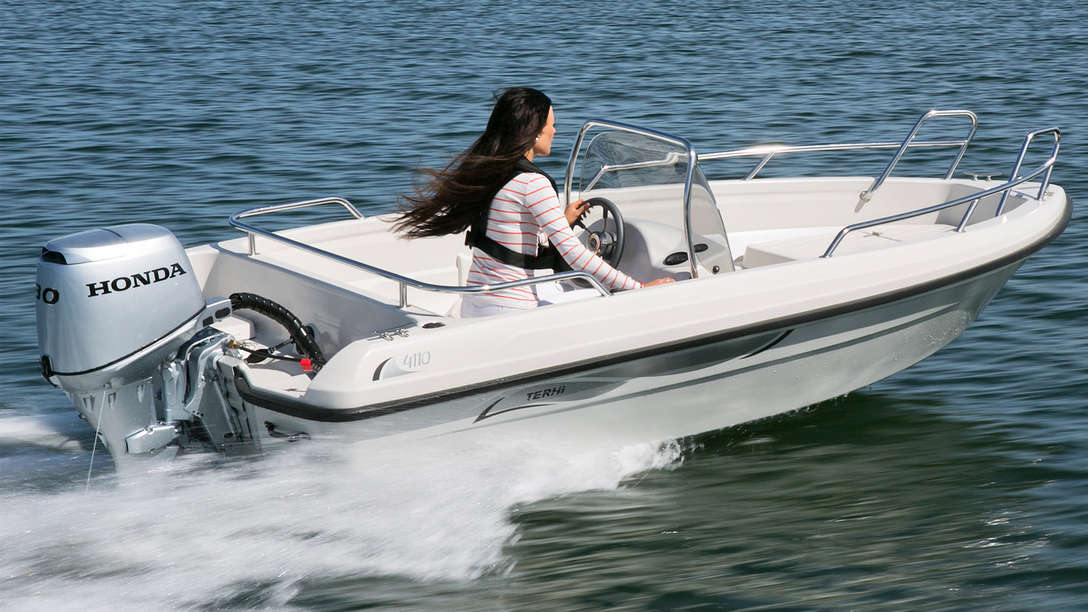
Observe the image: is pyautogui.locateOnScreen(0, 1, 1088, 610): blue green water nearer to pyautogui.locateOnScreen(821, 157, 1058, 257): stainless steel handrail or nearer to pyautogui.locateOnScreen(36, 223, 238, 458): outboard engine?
pyautogui.locateOnScreen(36, 223, 238, 458): outboard engine

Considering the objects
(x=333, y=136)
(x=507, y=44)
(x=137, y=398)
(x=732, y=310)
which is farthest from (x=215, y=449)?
(x=507, y=44)

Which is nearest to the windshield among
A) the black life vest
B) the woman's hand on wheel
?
the woman's hand on wheel

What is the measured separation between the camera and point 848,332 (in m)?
4.71

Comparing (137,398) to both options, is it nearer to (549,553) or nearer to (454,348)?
(454,348)

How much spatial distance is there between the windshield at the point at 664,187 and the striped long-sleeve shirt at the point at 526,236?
1.67 feet

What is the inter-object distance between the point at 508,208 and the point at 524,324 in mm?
387

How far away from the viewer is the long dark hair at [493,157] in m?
4.04

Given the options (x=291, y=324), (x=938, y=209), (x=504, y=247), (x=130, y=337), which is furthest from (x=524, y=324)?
(x=938, y=209)

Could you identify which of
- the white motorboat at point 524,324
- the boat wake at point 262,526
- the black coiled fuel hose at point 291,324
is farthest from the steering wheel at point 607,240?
the black coiled fuel hose at point 291,324

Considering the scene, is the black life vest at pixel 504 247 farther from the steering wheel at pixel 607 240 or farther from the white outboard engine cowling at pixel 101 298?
the white outboard engine cowling at pixel 101 298

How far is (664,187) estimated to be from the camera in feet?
15.5

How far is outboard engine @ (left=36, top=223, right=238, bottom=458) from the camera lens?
3660 millimetres

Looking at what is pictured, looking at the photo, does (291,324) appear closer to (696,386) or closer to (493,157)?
(493,157)

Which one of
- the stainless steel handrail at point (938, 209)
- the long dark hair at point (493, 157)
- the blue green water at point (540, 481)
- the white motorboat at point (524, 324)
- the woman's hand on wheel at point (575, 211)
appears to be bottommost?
the blue green water at point (540, 481)
